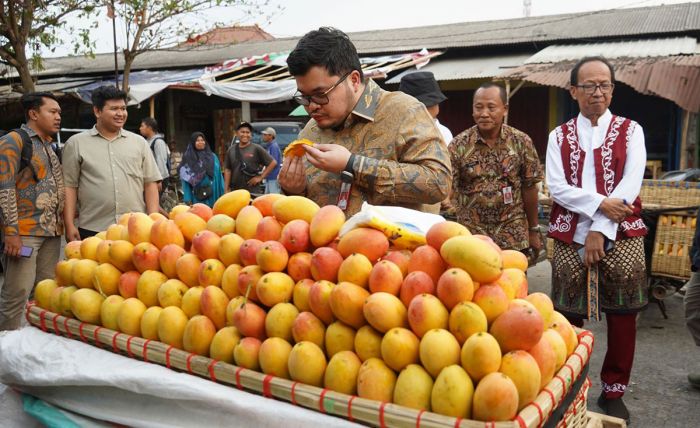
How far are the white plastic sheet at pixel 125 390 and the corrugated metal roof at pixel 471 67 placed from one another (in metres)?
9.89

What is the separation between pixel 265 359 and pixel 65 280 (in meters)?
1.10

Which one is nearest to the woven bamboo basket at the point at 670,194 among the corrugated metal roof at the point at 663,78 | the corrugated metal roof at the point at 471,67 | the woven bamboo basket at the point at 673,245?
the woven bamboo basket at the point at 673,245

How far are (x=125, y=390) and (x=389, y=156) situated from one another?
1.17 m

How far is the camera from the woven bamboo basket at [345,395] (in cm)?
129

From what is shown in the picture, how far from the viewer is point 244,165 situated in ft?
27.6

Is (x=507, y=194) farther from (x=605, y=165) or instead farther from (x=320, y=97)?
(x=320, y=97)

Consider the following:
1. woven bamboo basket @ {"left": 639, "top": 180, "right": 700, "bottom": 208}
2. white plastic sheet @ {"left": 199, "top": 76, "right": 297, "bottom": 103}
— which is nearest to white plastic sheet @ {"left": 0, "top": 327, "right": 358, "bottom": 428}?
woven bamboo basket @ {"left": 639, "top": 180, "right": 700, "bottom": 208}

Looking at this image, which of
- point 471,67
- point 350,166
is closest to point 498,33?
point 471,67

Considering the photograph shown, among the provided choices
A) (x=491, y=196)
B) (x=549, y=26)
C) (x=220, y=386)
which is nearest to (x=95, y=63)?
(x=549, y=26)

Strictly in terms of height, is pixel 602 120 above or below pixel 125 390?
above

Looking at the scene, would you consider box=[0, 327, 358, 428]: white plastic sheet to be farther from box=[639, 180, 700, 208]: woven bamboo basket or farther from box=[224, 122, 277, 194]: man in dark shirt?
box=[224, 122, 277, 194]: man in dark shirt

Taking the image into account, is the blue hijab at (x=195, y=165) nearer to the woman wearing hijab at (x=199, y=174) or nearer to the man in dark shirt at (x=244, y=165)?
the woman wearing hijab at (x=199, y=174)

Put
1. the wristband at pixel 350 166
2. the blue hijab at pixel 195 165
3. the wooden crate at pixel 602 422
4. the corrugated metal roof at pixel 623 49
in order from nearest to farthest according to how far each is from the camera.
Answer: the wooden crate at pixel 602 422, the wristband at pixel 350 166, the blue hijab at pixel 195 165, the corrugated metal roof at pixel 623 49

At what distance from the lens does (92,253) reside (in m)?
2.22
